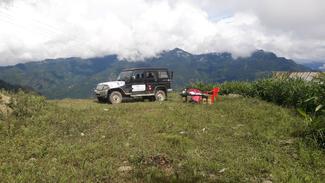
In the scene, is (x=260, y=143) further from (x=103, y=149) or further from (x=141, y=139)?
(x=103, y=149)

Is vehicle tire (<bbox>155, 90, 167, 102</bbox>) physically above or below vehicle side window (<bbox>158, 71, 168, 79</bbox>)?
below

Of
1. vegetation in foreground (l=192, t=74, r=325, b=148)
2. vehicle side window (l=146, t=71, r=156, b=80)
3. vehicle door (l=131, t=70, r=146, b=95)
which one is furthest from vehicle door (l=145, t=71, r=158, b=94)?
vegetation in foreground (l=192, t=74, r=325, b=148)

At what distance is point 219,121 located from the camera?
14.8 m

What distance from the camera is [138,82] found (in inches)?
934

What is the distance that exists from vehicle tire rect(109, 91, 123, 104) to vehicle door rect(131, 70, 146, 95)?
44.6 inches

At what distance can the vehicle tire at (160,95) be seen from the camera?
80.5 ft

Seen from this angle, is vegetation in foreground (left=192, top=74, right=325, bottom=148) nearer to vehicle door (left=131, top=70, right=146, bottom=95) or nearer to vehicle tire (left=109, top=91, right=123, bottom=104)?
vehicle door (left=131, top=70, right=146, bottom=95)

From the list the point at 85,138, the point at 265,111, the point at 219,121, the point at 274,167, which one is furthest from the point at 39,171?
the point at 265,111

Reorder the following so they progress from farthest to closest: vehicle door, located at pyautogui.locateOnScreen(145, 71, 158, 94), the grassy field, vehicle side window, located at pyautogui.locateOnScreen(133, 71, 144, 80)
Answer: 1. vehicle door, located at pyautogui.locateOnScreen(145, 71, 158, 94)
2. vehicle side window, located at pyautogui.locateOnScreen(133, 71, 144, 80)
3. the grassy field

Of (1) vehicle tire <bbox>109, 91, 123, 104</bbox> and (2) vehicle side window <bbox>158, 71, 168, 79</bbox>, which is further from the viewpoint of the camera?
(2) vehicle side window <bbox>158, 71, 168, 79</bbox>

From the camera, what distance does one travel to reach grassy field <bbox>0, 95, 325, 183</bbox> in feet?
26.9

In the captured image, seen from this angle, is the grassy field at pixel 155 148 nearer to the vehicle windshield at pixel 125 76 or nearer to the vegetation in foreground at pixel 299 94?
the vegetation in foreground at pixel 299 94

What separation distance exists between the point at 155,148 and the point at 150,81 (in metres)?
14.3

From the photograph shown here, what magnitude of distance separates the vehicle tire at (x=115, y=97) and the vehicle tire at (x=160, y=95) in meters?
2.94
